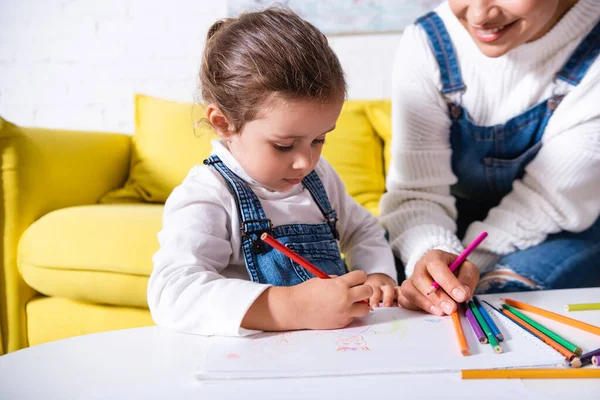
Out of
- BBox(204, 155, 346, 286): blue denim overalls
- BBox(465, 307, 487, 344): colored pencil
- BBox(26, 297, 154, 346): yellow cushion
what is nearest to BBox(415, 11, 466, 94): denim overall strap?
BBox(204, 155, 346, 286): blue denim overalls

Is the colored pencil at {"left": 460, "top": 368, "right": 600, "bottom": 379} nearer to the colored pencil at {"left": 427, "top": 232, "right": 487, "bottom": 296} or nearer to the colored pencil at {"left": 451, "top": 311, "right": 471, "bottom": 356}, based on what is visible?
the colored pencil at {"left": 451, "top": 311, "right": 471, "bottom": 356}

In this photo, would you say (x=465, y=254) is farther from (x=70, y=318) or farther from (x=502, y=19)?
(x=70, y=318)

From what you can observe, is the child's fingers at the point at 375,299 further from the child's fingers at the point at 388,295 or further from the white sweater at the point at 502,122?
the white sweater at the point at 502,122

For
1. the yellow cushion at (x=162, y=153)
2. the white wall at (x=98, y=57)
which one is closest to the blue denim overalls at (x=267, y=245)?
the yellow cushion at (x=162, y=153)

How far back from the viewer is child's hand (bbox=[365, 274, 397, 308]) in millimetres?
715

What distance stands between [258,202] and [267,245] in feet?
0.20

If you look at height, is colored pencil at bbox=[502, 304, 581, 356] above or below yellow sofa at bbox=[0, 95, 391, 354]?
above

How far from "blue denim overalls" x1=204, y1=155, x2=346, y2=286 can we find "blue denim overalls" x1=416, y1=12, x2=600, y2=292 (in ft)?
1.00

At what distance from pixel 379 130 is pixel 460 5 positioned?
93 centimetres

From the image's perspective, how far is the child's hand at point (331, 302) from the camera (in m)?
0.57

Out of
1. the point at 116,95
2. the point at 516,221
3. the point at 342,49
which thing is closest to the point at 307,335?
the point at 516,221

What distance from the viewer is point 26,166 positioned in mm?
1296

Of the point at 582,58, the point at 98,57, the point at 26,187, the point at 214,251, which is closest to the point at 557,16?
the point at 582,58

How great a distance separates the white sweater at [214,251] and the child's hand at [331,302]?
0.05 metres
